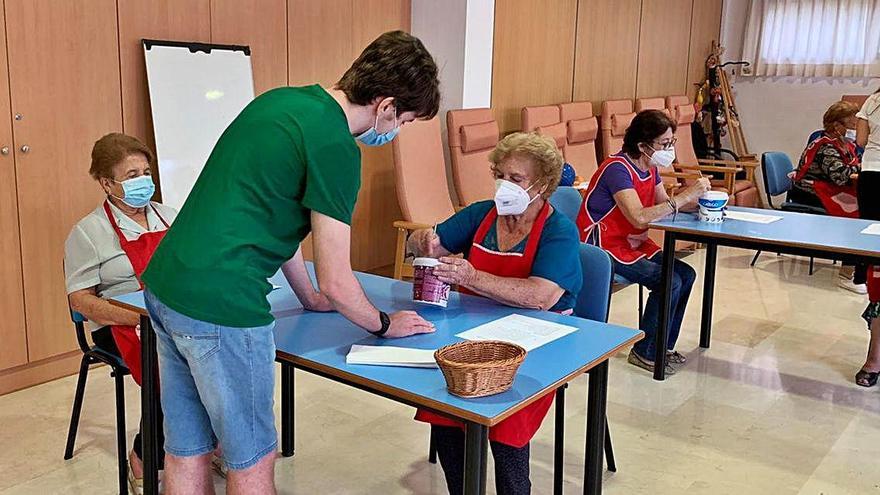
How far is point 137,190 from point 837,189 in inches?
170

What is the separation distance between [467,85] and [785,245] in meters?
2.32

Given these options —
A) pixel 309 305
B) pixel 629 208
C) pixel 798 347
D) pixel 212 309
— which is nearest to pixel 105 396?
pixel 309 305

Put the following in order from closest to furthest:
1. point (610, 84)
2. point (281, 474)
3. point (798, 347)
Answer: point (281, 474)
point (798, 347)
point (610, 84)

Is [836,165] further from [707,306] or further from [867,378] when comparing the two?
[867,378]

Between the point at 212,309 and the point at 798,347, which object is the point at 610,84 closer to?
the point at 798,347

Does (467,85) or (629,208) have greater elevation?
(467,85)

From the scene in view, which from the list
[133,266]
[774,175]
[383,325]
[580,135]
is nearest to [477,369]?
[383,325]

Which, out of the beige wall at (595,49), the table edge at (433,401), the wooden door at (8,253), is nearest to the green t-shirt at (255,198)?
the table edge at (433,401)

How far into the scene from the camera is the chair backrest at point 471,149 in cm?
484

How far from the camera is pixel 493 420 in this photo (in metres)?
1.52

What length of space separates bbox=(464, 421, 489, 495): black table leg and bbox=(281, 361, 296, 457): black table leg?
132 centimetres

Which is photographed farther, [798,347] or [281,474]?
[798,347]

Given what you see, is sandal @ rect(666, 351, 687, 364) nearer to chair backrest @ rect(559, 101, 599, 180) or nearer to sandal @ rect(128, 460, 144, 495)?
chair backrest @ rect(559, 101, 599, 180)

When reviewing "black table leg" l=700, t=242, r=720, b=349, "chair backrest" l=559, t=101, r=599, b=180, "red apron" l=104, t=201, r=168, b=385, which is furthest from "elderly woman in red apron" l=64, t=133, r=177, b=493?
"chair backrest" l=559, t=101, r=599, b=180
